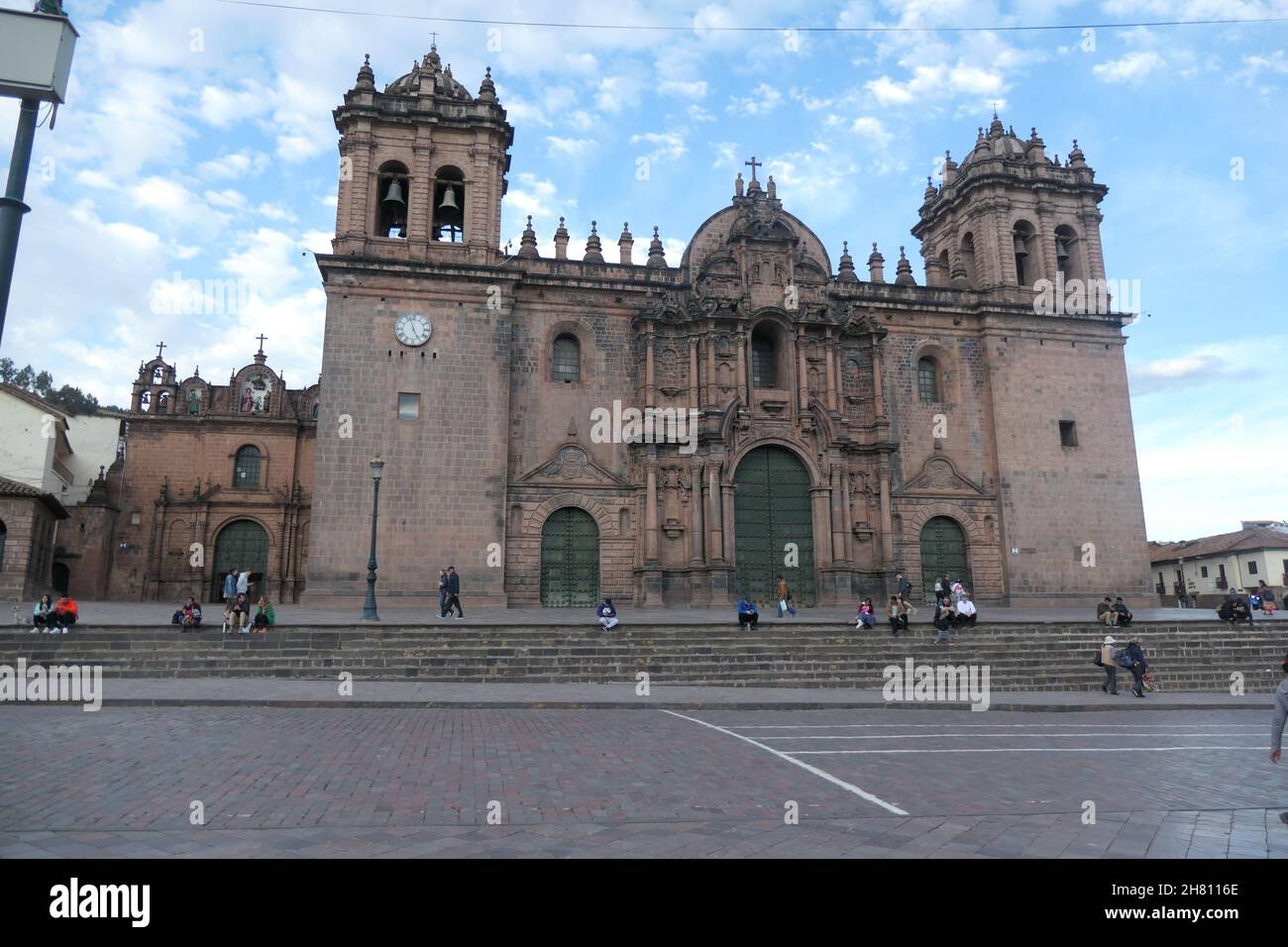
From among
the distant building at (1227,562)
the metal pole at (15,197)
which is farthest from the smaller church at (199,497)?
the distant building at (1227,562)

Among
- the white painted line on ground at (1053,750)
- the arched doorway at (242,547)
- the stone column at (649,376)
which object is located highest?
the stone column at (649,376)

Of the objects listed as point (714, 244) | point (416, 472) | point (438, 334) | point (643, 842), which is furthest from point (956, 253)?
point (643, 842)

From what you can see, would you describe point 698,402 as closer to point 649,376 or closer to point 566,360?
point 649,376

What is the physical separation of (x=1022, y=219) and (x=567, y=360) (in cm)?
1932

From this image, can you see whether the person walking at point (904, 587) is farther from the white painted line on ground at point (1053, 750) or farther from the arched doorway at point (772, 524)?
the white painted line on ground at point (1053, 750)

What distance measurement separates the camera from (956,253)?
35.5 metres

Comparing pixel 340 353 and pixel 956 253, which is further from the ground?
pixel 956 253

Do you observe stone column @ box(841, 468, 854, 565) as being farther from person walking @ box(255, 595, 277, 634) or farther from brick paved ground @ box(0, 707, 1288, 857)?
person walking @ box(255, 595, 277, 634)

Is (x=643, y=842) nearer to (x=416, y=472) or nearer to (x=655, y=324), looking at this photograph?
(x=416, y=472)

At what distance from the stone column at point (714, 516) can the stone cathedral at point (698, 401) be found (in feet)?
0.24

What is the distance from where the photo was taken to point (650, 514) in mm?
28234

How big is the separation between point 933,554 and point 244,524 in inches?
1115

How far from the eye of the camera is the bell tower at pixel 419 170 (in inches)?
1122
